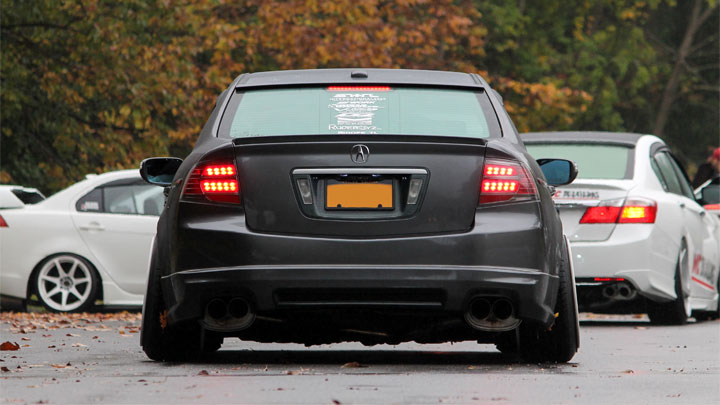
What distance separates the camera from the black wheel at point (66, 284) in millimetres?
15008

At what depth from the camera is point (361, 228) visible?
734cm

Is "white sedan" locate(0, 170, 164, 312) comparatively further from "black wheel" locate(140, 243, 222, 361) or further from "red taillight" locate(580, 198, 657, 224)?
"black wheel" locate(140, 243, 222, 361)

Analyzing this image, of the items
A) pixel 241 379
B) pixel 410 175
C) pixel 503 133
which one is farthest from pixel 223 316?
pixel 503 133

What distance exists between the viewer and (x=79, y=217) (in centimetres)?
1525

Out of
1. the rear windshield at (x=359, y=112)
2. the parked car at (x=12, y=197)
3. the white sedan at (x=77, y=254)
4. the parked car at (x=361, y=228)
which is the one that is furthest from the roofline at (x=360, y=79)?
the parked car at (x=12, y=197)

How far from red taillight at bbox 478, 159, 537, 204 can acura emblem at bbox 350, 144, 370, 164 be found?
58 centimetres

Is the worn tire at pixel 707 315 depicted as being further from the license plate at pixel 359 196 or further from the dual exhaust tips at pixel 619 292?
the license plate at pixel 359 196

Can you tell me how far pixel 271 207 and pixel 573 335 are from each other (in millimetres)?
1858

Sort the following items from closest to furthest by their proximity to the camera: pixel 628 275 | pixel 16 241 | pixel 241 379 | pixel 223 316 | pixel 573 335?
pixel 241 379
pixel 223 316
pixel 573 335
pixel 628 275
pixel 16 241

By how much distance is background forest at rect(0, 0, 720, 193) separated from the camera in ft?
80.1

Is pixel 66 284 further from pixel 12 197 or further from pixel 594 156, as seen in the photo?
pixel 594 156

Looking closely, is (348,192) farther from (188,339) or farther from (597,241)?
(597,241)

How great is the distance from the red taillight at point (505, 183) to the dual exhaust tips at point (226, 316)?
1.30m

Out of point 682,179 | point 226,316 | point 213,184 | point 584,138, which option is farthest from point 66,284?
point 213,184
